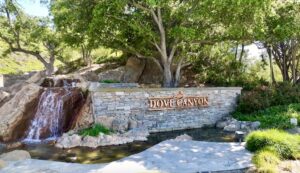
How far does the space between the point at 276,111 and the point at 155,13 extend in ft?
24.1

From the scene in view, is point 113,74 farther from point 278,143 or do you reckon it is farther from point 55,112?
point 278,143

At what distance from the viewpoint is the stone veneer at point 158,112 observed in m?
12.9

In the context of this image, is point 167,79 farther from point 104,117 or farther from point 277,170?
point 277,170

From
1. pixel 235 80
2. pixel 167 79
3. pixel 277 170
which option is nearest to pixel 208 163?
pixel 277 170

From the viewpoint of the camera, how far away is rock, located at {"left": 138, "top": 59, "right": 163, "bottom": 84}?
2148 cm

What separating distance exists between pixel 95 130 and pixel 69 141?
3.69 feet

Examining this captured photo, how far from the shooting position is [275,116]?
13.6 m

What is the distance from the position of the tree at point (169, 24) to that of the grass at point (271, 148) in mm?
7087

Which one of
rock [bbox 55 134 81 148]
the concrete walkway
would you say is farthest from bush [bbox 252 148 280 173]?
rock [bbox 55 134 81 148]

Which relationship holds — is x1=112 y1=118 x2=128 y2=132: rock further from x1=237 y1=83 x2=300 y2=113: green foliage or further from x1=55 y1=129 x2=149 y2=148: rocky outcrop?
x1=237 y1=83 x2=300 y2=113: green foliage

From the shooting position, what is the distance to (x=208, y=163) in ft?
24.5

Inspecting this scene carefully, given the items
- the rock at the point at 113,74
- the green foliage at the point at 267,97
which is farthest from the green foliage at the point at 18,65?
the green foliage at the point at 267,97

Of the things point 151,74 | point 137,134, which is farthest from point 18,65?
point 137,134

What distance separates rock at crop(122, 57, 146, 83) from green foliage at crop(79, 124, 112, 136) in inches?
372
